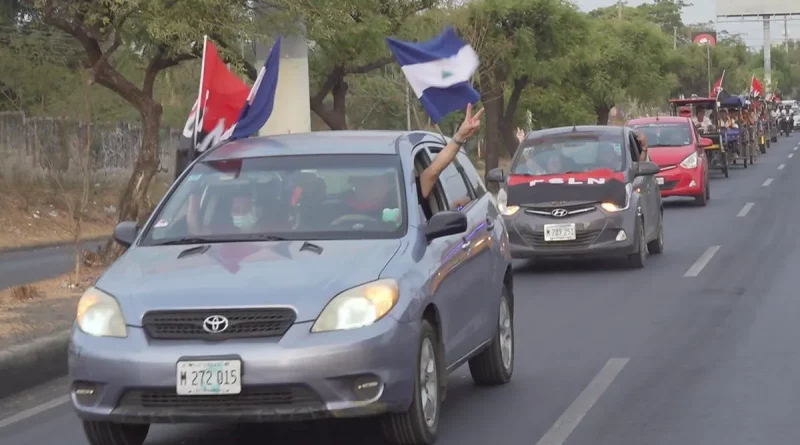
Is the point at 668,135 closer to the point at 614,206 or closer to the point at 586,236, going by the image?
the point at 614,206

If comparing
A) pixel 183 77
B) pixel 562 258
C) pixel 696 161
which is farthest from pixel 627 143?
pixel 183 77

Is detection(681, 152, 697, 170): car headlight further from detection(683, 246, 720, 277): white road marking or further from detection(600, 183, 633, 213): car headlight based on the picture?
detection(600, 183, 633, 213): car headlight

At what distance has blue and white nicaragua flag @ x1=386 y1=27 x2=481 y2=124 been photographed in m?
11.6

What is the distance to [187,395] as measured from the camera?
6.93 m

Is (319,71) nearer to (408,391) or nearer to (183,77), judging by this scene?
(183,77)

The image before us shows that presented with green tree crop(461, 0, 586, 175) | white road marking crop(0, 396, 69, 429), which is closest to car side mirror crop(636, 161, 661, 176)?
white road marking crop(0, 396, 69, 429)

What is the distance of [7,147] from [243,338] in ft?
90.6

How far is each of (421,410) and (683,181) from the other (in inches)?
802

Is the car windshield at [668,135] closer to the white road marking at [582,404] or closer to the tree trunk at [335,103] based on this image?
the tree trunk at [335,103]

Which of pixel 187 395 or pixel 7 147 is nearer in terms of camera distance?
pixel 187 395

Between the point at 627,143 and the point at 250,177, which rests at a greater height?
the point at 250,177

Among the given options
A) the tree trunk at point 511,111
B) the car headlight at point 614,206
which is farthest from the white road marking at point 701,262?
the tree trunk at point 511,111

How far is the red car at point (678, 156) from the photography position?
27031 millimetres

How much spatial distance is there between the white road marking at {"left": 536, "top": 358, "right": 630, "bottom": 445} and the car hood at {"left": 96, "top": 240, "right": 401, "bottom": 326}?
4.47ft
